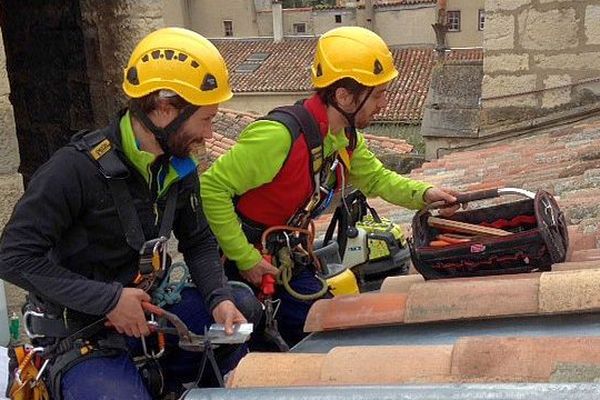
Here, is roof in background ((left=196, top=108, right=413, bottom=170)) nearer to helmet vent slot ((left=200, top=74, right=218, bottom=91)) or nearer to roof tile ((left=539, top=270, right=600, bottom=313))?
helmet vent slot ((left=200, top=74, right=218, bottom=91))

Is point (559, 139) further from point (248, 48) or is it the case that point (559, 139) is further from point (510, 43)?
point (248, 48)

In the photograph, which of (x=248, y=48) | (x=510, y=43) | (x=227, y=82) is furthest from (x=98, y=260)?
(x=248, y=48)

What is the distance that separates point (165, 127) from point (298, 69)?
967 inches

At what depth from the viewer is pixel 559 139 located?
6.20m

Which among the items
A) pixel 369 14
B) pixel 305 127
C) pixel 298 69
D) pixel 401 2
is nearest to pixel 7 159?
pixel 305 127

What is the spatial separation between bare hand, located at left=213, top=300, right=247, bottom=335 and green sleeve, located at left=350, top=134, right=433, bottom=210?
1125 millimetres

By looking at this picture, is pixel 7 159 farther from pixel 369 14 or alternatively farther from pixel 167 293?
pixel 369 14

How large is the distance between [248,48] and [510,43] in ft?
78.3

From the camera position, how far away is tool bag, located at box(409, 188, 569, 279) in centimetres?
275

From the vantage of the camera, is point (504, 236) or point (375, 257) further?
point (375, 257)

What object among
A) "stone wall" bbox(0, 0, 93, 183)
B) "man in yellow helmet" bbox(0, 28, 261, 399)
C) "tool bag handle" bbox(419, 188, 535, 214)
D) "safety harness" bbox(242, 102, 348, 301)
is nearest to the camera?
"man in yellow helmet" bbox(0, 28, 261, 399)

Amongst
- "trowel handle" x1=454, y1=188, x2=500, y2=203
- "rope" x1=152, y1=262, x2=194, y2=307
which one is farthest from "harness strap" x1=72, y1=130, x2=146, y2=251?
"trowel handle" x1=454, y1=188, x2=500, y2=203

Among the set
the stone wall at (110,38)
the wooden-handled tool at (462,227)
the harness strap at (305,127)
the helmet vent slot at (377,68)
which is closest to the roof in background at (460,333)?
the wooden-handled tool at (462,227)

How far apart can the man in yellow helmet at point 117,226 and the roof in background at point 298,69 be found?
21223 millimetres
